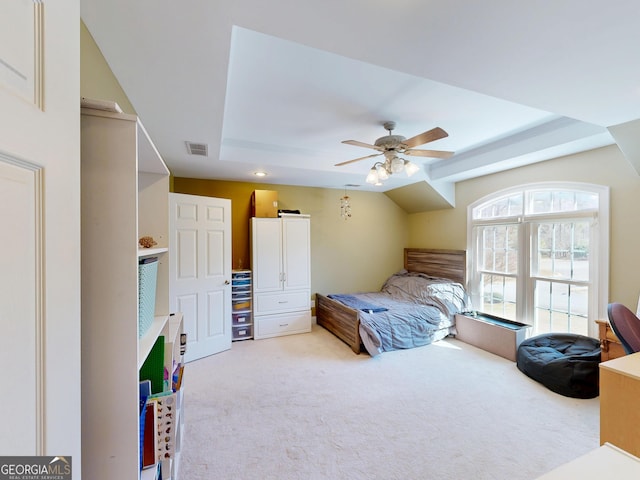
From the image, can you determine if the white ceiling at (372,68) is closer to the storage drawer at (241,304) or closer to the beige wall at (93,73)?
the beige wall at (93,73)

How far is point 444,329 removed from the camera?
3.96m

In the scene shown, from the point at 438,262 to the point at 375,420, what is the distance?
3.25 meters

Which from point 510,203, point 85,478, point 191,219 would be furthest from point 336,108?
point 510,203

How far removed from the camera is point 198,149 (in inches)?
113

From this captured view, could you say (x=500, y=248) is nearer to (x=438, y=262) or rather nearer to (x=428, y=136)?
(x=438, y=262)

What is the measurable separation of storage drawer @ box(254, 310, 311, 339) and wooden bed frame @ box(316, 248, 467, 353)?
1.16 ft

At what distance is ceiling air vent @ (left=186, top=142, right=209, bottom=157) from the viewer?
8.97 feet

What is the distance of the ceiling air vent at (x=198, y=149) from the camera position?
273 centimetres

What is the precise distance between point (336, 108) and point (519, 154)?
2.18 meters

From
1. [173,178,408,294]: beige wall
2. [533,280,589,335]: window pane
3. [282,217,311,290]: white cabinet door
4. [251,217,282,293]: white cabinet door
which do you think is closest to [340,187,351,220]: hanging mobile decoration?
[173,178,408,294]: beige wall
